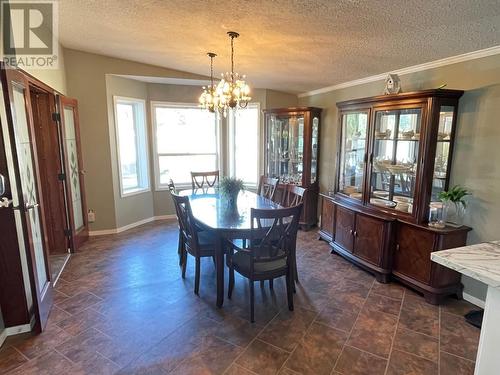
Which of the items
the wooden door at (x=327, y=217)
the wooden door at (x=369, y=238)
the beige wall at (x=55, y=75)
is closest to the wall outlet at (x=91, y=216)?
the beige wall at (x=55, y=75)

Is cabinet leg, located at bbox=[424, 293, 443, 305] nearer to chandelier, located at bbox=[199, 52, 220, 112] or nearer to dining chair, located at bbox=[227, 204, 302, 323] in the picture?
dining chair, located at bbox=[227, 204, 302, 323]

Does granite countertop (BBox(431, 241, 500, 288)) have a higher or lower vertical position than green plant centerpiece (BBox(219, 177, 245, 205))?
lower

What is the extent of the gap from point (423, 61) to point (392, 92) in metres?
0.40

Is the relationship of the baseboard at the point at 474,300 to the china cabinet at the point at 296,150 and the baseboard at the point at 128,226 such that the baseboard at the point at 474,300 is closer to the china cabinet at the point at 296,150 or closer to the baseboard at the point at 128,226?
the china cabinet at the point at 296,150

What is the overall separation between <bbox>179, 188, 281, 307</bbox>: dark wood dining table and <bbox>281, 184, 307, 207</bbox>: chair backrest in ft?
0.92

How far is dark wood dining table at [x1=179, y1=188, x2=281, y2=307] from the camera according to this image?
2.55 m

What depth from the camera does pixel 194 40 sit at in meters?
3.16

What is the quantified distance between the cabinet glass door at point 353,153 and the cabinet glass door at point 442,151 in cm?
76

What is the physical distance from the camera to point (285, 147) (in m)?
5.18

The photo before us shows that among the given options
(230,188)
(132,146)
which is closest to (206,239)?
(230,188)

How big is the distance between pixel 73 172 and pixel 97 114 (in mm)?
945

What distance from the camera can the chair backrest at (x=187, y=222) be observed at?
2.84 meters

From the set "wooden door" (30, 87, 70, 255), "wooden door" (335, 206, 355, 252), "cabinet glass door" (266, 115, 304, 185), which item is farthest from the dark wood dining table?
"wooden door" (30, 87, 70, 255)

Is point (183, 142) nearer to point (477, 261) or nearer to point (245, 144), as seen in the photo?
point (245, 144)
